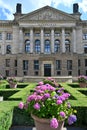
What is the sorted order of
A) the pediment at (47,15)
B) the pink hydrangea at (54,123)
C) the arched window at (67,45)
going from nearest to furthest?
the pink hydrangea at (54,123) < the pediment at (47,15) < the arched window at (67,45)

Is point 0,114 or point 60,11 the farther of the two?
point 60,11

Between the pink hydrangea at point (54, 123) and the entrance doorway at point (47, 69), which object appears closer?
the pink hydrangea at point (54, 123)

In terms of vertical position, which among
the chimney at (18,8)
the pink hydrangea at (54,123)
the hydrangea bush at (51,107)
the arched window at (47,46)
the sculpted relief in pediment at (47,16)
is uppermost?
the chimney at (18,8)

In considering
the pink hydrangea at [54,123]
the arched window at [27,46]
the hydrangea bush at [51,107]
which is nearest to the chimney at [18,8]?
the arched window at [27,46]

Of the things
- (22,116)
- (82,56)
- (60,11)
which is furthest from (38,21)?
(22,116)

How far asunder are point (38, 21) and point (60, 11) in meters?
6.35

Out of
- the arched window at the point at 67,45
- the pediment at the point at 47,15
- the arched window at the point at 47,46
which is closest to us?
the pediment at the point at 47,15

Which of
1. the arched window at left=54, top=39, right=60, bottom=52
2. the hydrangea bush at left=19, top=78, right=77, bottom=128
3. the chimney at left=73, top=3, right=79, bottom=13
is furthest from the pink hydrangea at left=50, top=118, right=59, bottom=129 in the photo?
the chimney at left=73, top=3, right=79, bottom=13

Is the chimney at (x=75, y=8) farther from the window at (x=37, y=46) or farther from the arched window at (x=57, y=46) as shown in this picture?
the window at (x=37, y=46)

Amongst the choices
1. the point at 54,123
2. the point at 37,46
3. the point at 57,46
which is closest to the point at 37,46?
the point at 37,46

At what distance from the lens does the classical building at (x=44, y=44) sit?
60156mm

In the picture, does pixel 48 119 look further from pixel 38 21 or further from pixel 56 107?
pixel 38 21

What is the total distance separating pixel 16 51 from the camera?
2522 inches

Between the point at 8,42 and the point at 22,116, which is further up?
the point at 8,42
